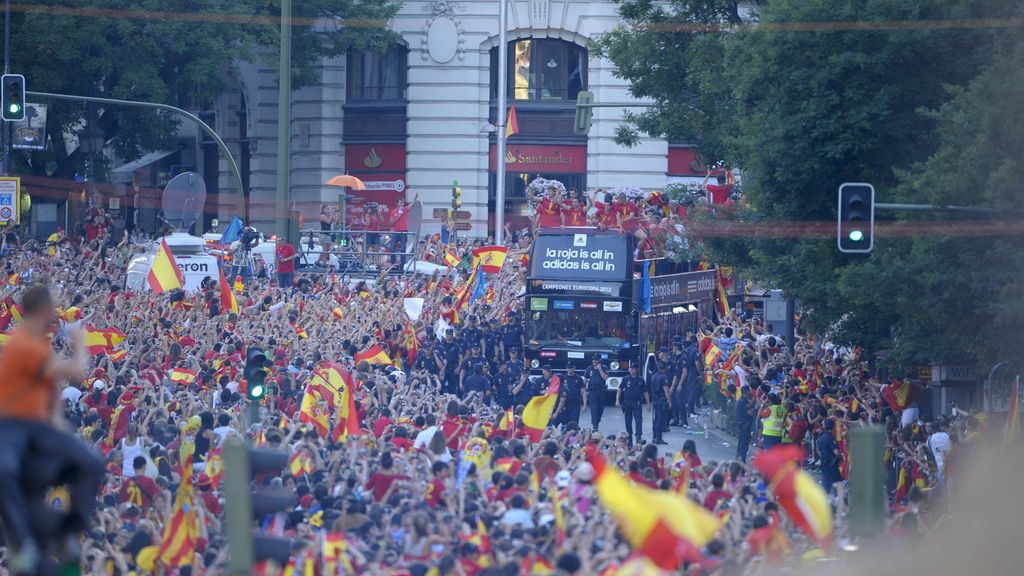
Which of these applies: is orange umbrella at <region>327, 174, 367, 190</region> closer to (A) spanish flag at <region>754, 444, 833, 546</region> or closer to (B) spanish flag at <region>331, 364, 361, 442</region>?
(B) spanish flag at <region>331, 364, 361, 442</region>

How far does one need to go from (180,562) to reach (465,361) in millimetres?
15940

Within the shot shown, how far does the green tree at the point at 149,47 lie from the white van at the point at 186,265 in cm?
1191

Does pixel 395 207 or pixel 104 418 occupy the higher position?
pixel 395 207

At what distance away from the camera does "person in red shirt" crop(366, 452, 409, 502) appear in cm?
1246

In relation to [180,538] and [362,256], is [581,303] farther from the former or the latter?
[180,538]

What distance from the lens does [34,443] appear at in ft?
23.5

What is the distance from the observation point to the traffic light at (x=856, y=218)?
55.3 feet

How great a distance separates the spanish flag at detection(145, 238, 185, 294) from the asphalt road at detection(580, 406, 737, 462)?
741 cm

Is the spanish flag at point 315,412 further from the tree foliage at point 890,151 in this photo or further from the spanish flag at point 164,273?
the spanish flag at point 164,273

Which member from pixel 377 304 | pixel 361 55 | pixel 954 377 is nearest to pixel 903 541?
pixel 954 377

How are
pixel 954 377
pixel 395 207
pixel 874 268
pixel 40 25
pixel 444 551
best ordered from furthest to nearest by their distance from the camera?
pixel 395 207 < pixel 40 25 < pixel 954 377 < pixel 874 268 < pixel 444 551

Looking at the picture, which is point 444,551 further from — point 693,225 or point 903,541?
point 693,225

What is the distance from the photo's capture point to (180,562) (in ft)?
34.1

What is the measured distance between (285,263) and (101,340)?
11.6 metres
